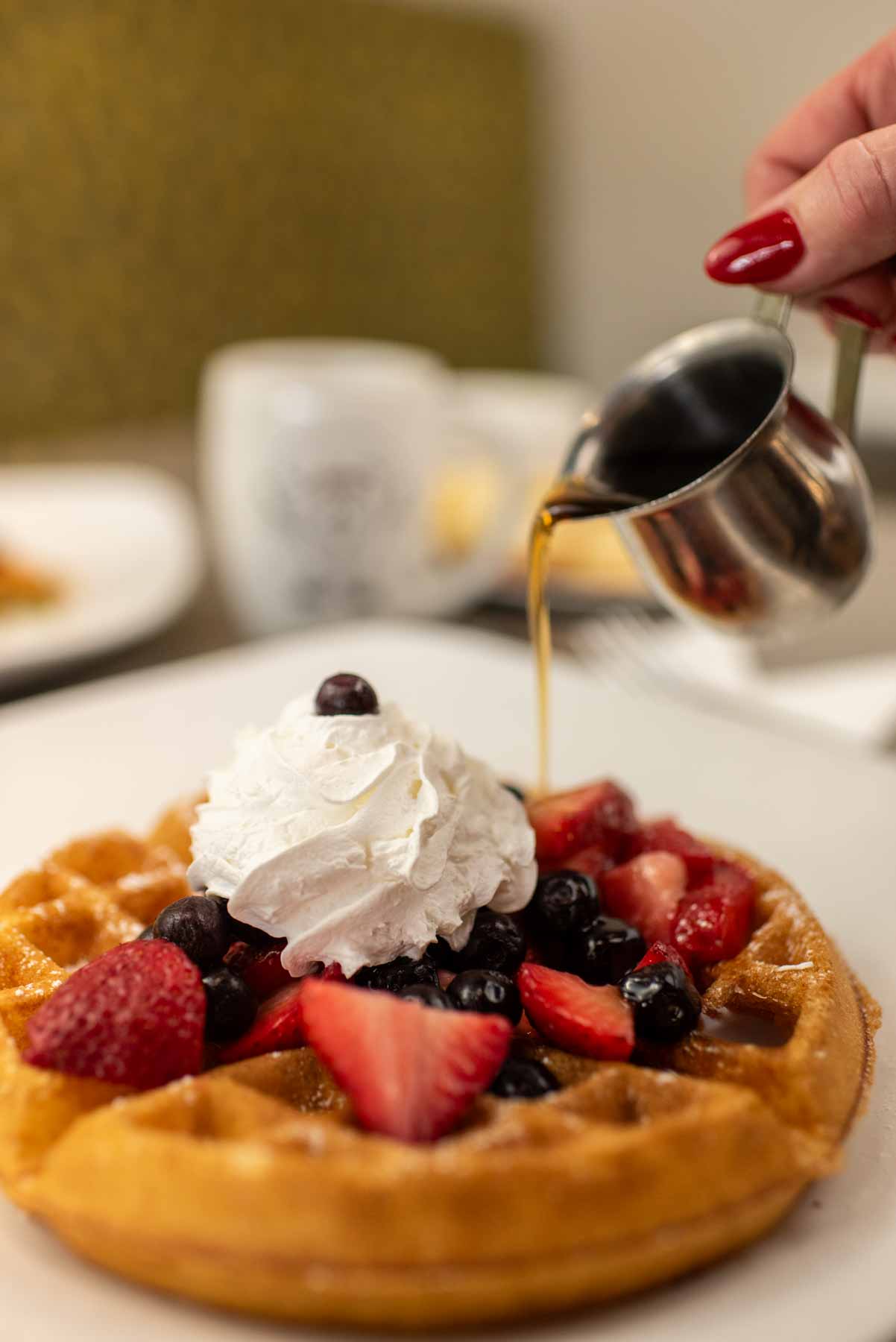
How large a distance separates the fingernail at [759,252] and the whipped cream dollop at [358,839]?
616 mm

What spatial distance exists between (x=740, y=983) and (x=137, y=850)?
0.72 metres

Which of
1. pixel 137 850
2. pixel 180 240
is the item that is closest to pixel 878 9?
pixel 180 240

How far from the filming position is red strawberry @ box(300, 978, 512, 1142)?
0.92m

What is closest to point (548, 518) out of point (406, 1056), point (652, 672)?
point (406, 1056)

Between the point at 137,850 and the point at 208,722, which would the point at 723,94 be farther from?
the point at 137,850

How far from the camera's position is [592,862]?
1.34 m

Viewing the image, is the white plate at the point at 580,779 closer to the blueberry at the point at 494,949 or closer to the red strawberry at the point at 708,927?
the red strawberry at the point at 708,927

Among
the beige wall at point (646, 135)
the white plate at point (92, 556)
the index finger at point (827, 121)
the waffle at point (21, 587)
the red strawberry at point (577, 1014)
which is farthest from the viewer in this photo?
the beige wall at point (646, 135)

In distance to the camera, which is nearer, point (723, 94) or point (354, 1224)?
point (354, 1224)

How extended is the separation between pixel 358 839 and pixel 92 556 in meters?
1.97

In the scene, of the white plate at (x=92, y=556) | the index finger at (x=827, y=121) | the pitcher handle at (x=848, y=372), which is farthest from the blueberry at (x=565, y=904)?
the white plate at (x=92, y=556)

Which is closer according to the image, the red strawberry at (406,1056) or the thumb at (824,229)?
the red strawberry at (406,1056)

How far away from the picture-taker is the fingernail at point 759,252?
1.39 meters

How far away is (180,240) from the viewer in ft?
13.2
